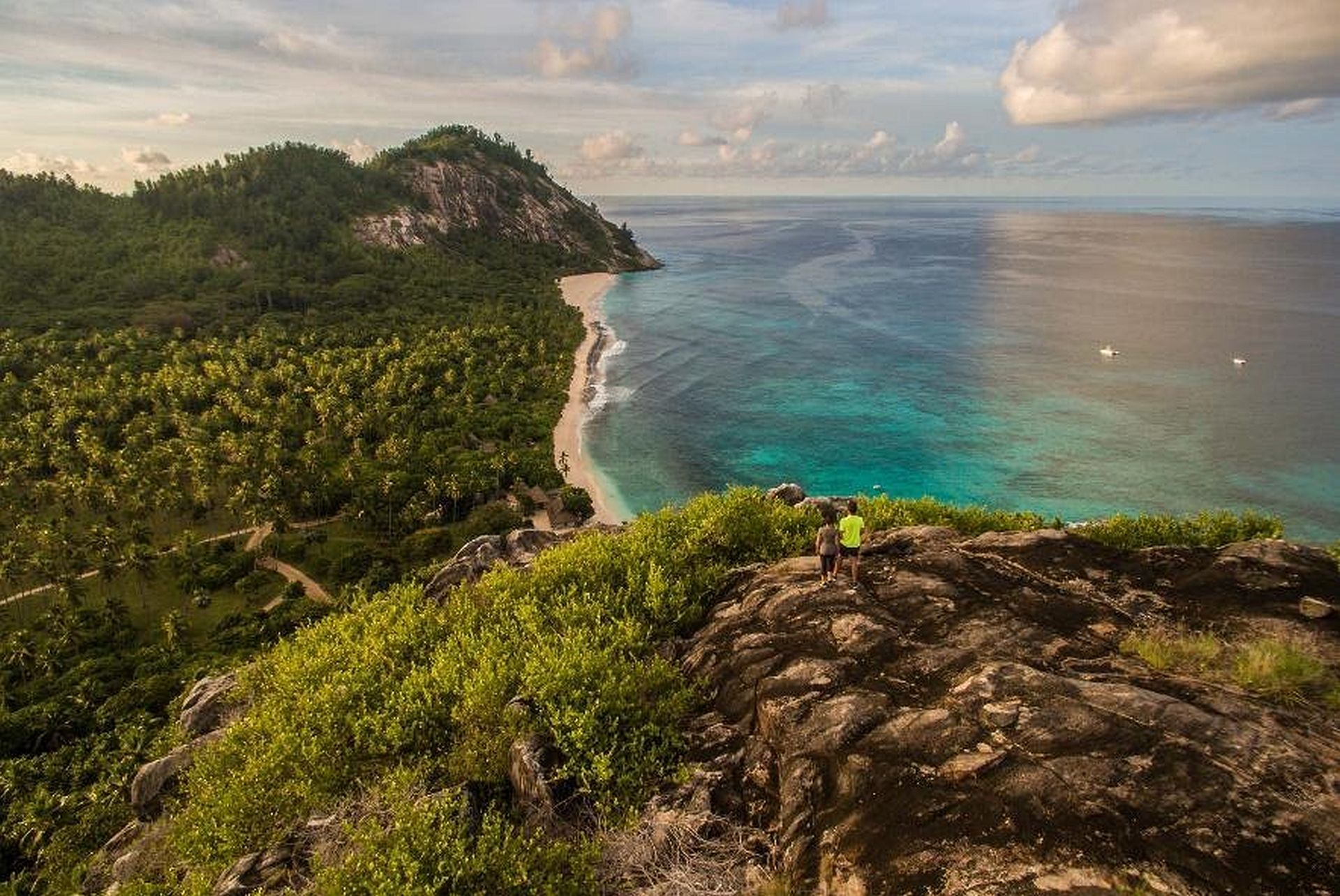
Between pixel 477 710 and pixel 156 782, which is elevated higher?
pixel 477 710

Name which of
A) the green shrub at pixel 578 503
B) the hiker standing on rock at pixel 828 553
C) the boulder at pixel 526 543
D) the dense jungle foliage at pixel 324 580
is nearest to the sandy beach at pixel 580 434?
the green shrub at pixel 578 503

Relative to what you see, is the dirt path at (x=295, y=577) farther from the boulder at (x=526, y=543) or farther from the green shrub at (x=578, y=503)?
the boulder at (x=526, y=543)

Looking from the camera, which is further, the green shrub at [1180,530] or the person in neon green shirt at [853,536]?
the green shrub at [1180,530]

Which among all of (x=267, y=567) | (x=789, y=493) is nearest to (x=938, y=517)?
(x=789, y=493)

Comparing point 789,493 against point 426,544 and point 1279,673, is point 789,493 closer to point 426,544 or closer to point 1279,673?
point 1279,673

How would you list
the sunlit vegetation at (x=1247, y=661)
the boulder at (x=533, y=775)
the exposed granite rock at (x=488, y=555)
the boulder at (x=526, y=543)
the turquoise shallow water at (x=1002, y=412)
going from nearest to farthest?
the sunlit vegetation at (x=1247, y=661), the boulder at (x=533, y=775), the exposed granite rock at (x=488, y=555), the boulder at (x=526, y=543), the turquoise shallow water at (x=1002, y=412)

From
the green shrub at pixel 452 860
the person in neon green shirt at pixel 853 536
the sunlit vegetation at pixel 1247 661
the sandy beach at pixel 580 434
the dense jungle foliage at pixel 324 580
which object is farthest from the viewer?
the sandy beach at pixel 580 434
